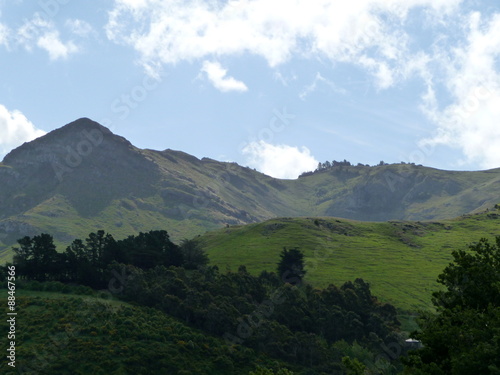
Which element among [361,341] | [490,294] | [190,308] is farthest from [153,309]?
[490,294]

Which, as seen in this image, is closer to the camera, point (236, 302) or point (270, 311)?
point (236, 302)

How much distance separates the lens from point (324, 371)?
9006 cm

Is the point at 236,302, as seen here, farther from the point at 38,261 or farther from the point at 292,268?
the point at 38,261

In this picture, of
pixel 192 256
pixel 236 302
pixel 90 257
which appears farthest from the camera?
pixel 192 256

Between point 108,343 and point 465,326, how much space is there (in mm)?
61013

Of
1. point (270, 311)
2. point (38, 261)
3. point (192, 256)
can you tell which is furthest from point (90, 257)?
point (270, 311)

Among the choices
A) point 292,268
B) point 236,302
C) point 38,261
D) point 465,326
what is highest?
point 465,326

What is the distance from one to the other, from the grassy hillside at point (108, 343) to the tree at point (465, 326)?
47834 mm

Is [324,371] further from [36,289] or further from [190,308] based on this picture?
[36,289]

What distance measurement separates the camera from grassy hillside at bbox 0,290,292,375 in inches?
2832

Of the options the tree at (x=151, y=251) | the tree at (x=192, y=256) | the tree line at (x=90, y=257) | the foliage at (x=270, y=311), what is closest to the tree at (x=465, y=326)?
the foliage at (x=270, y=311)

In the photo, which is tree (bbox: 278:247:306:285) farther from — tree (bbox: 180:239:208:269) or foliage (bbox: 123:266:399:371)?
tree (bbox: 180:239:208:269)

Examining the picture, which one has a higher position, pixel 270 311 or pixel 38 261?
pixel 38 261

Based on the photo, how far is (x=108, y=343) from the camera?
78.9 metres
